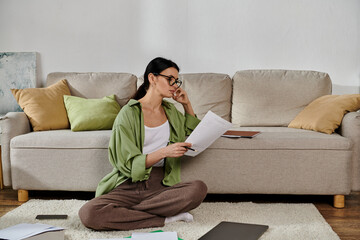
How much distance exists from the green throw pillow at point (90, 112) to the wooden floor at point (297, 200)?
1.68 feet

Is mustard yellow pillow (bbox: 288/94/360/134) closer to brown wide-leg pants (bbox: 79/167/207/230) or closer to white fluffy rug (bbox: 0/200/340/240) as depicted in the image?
white fluffy rug (bbox: 0/200/340/240)

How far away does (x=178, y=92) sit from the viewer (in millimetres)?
2467

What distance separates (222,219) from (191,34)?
77.3 inches

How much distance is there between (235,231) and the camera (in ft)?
6.86

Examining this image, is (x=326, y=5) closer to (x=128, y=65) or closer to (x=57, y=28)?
(x=128, y=65)

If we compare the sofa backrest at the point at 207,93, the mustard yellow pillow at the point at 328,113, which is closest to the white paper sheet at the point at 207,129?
the mustard yellow pillow at the point at 328,113

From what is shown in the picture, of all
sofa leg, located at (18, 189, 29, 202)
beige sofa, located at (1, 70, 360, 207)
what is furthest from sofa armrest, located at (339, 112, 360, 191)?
sofa leg, located at (18, 189, 29, 202)

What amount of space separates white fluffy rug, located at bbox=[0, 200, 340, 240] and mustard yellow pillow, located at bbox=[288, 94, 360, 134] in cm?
57

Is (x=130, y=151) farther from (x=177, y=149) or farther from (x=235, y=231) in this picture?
(x=235, y=231)

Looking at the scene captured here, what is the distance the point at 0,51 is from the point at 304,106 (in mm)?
2817

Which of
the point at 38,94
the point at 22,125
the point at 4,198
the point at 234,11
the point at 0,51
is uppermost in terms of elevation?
the point at 234,11

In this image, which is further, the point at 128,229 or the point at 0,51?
the point at 0,51

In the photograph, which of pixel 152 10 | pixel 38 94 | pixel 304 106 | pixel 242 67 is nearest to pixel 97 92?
pixel 38 94

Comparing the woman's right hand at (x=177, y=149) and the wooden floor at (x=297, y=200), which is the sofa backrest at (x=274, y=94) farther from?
the woman's right hand at (x=177, y=149)
